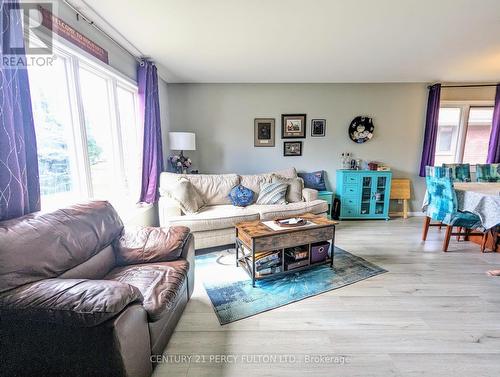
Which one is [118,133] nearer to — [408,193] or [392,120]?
[392,120]

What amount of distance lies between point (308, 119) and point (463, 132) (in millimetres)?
2774

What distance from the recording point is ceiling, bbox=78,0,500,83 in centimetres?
186

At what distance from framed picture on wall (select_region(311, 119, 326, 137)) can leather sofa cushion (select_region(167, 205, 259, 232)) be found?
2.06 meters

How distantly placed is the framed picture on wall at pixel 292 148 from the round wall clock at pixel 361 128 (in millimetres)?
948

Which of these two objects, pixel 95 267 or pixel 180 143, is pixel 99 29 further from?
pixel 95 267

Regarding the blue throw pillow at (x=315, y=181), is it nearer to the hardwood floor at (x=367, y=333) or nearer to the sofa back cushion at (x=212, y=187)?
the sofa back cushion at (x=212, y=187)

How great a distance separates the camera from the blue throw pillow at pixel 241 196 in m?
3.29

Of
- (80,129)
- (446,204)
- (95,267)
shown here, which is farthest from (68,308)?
(446,204)

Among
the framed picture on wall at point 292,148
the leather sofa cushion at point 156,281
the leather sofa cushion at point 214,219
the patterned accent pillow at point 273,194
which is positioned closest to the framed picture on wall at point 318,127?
the framed picture on wall at point 292,148

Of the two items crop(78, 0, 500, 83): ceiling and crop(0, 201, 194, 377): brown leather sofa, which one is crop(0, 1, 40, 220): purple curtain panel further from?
crop(78, 0, 500, 83): ceiling

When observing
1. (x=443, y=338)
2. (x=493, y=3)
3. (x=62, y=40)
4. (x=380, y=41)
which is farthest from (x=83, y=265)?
(x=493, y=3)

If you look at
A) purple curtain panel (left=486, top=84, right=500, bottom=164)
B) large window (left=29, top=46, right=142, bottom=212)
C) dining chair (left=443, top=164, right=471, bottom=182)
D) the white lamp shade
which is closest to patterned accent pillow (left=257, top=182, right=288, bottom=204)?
the white lamp shade

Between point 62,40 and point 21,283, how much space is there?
171cm

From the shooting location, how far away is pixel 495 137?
157 inches
